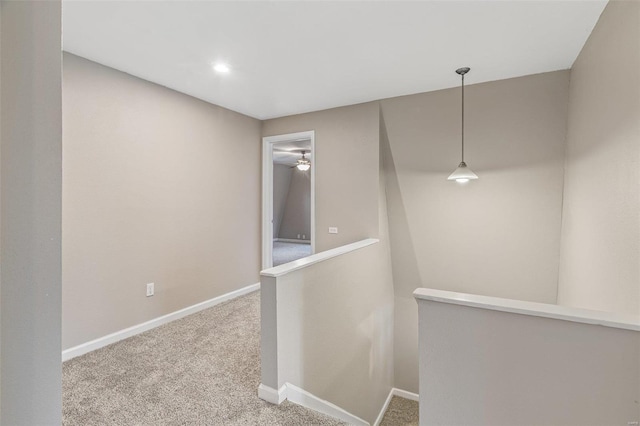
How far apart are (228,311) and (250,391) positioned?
62.0 inches

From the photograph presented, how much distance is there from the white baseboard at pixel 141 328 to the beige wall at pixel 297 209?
19.1 feet

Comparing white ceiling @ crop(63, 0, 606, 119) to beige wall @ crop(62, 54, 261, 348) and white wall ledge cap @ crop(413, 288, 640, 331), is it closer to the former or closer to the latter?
beige wall @ crop(62, 54, 261, 348)

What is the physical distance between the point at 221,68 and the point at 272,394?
263 centimetres

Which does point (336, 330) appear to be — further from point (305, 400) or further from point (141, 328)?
point (141, 328)

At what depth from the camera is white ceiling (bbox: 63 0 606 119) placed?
6.30ft

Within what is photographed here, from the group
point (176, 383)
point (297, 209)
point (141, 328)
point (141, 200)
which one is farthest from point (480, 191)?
point (297, 209)

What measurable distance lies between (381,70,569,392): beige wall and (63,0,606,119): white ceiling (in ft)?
0.98

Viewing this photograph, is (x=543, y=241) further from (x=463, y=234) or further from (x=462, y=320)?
(x=462, y=320)

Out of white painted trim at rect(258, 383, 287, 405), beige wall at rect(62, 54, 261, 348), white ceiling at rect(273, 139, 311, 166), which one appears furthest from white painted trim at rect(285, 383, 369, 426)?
white ceiling at rect(273, 139, 311, 166)

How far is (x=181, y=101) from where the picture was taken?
329cm

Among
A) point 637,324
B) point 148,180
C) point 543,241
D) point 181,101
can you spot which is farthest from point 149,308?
point 543,241

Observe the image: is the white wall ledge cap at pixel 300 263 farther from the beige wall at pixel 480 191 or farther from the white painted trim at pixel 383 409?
the white painted trim at pixel 383 409

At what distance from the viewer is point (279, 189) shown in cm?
960

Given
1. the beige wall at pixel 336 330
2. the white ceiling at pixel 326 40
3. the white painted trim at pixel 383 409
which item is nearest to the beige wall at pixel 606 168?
the white ceiling at pixel 326 40
